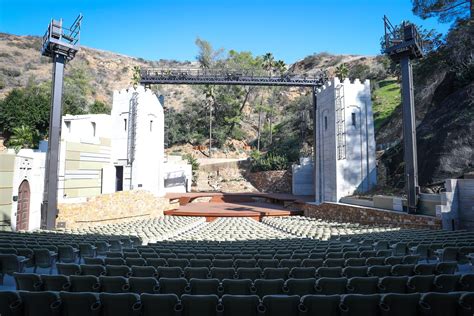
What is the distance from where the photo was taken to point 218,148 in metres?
52.1

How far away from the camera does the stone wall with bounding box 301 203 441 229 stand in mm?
14688

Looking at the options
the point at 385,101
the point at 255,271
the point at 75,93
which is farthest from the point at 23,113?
the point at 385,101

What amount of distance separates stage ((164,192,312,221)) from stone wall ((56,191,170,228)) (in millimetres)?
1872

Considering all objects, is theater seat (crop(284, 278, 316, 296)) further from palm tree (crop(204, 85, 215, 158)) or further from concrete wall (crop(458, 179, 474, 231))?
palm tree (crop(204, 85, 215, 158))

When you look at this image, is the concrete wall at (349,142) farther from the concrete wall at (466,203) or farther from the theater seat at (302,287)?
the theater seat at (302,287)

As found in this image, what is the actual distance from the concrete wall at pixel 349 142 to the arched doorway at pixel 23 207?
21309 millimetres

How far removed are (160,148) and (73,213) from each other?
522 inches

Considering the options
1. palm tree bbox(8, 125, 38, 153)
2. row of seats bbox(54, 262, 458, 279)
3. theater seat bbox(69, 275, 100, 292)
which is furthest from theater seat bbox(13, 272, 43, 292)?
palm tree bbox(8, 125, 38, 153)

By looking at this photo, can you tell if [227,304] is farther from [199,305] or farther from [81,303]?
[81,303]

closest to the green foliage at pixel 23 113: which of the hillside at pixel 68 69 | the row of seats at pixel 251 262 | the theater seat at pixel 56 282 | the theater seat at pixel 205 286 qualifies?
the hillside at pixel 68 69

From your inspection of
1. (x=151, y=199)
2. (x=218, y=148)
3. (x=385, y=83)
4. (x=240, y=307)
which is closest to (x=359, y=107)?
(x=151, y=199)

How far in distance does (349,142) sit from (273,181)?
16.8 meters

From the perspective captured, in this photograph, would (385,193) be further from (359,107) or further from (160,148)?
(160,148)

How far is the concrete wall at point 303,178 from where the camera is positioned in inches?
1375
